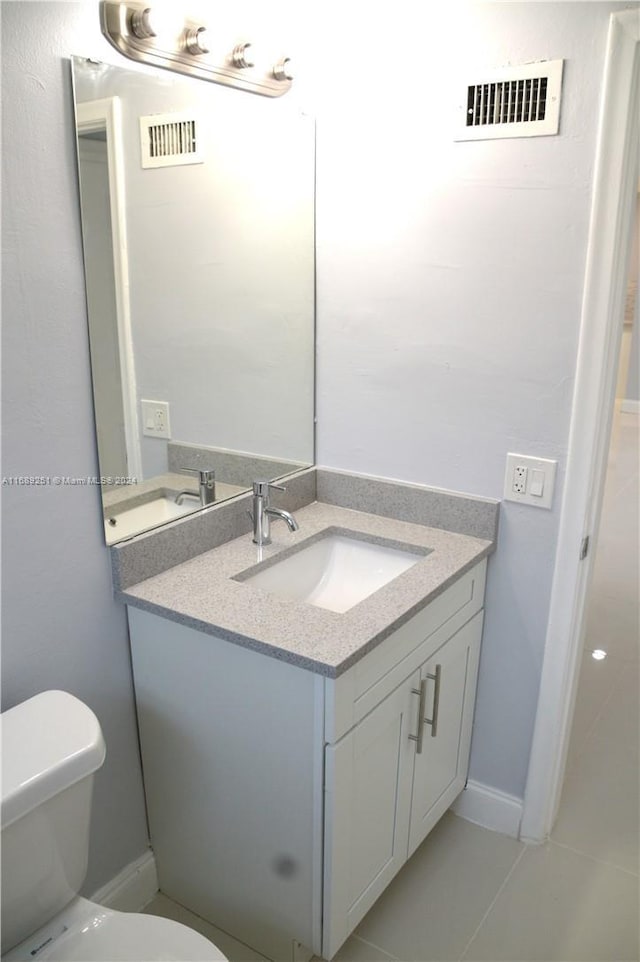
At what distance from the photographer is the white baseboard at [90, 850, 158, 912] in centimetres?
176

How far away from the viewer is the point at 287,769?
1488mm

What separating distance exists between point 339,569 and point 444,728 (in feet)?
1.64

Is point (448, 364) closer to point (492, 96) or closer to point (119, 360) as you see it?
point (492, 96)

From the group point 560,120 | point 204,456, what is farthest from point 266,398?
point 560,120

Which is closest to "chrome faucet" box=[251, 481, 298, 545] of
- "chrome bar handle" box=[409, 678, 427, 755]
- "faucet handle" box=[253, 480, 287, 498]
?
"faucet handle" box=[253, 480, 287, 498]

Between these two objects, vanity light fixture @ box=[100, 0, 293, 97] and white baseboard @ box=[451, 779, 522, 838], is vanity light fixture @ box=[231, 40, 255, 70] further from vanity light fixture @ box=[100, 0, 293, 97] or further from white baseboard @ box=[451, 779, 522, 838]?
white baseboard @ box=[451, 779, 522, 838]

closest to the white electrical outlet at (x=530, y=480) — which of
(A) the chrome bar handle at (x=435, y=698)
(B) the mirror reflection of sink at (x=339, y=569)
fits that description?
(B) the mirror reflection of sink at (x=339, y=569)

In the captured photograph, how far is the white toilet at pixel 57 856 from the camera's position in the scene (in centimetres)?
122

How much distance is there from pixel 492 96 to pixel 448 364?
2.02 ft

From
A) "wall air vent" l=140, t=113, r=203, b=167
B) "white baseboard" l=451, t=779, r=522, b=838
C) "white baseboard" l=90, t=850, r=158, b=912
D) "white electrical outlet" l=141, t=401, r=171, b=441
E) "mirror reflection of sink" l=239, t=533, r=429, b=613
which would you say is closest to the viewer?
"wall air vent" l=140, t=113, r=203, b=167

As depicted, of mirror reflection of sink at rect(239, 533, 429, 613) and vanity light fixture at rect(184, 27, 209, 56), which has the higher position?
vanity light fixture at rect(184, 27, 209, 56)

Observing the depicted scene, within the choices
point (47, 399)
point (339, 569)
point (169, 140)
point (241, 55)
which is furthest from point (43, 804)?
point (241, 55)

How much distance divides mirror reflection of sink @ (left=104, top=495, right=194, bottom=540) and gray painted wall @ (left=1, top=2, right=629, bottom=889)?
0.06 metres

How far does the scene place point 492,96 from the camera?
1.62m
